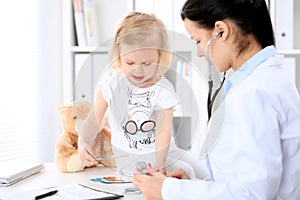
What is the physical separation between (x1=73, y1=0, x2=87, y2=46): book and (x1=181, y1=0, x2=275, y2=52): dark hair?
4.82ft

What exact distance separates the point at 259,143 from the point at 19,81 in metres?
1.54

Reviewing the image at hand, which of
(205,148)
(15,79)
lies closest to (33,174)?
(205,148)

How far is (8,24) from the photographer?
7.04 ft

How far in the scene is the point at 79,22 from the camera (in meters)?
2.47

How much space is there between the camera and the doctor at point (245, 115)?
943mm

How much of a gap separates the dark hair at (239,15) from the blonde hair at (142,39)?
0.30 ft

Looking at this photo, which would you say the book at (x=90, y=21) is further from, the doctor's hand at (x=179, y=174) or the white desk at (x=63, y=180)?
the doctor's hand at (x=179, y=174)

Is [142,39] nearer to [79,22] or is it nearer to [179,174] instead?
[179,174]

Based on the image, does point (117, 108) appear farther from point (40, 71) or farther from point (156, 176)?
point (40, 71)

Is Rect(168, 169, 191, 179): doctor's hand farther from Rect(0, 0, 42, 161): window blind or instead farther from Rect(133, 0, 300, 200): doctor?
Rect(0, 0, 42, 161): window blind

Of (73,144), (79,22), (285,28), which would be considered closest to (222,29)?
(73,144)

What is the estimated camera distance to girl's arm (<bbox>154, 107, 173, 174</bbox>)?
117 centimetres

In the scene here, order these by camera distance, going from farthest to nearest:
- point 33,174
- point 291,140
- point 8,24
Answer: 1. point 8,24
2. point 33,174
3. point 291,140

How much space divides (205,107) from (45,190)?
48 centimetres
